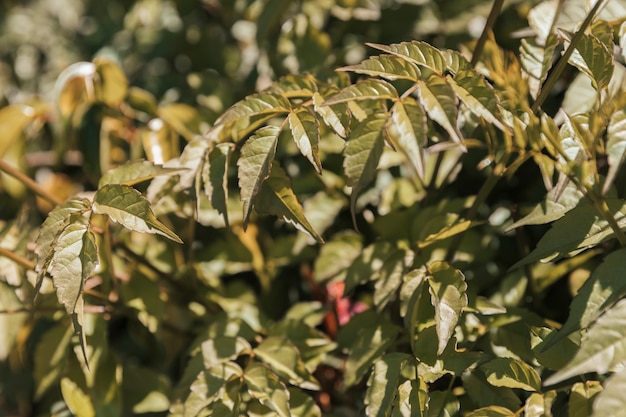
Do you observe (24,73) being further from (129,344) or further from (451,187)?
(451,187)

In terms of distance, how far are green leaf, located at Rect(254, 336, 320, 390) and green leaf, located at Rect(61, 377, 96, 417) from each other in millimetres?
322

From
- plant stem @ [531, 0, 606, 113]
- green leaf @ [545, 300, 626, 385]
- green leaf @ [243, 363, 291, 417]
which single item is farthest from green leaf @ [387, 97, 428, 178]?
green leaf @ [243, 363, 291, 417]

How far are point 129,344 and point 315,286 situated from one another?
510mm

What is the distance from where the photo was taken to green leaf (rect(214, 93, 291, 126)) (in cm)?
93

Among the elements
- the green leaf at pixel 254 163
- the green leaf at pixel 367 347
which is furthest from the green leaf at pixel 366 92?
the green leaf at pixel 367 347

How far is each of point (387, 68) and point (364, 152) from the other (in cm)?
11

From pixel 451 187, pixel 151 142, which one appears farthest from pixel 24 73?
pixel 451 187

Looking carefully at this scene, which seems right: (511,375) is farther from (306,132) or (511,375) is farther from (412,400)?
(306,132)

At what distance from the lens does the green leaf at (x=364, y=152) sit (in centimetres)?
86

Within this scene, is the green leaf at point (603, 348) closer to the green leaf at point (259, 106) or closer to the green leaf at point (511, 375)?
the green leaf at point (511, 375)

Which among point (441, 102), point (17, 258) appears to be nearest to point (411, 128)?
point (441, 102)

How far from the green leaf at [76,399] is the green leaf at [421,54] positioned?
0.77 meters

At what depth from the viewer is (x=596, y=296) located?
77cm

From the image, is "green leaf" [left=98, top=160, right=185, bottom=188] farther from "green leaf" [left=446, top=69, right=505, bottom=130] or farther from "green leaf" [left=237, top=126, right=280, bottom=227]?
"green leaf" [left=446, top=69, right=505, bottom=130]
